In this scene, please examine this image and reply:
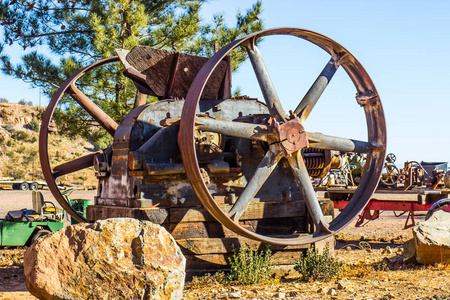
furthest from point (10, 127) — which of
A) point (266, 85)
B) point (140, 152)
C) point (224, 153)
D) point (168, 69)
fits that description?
point (266, 85)

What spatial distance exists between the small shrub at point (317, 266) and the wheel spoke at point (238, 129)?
1.41 m

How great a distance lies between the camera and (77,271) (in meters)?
4.43

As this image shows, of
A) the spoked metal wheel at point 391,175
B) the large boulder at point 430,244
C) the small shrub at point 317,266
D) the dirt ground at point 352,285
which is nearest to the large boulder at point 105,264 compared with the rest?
the dirt ground at point 352,285

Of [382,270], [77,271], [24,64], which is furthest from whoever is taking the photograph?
[24,64]

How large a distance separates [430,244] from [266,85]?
112 inches

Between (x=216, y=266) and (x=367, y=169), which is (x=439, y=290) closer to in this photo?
(x=367, y=169)

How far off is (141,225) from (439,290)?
3083 mm

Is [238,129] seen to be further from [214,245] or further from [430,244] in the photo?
[430,244]

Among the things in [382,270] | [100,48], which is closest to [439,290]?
[382,270]

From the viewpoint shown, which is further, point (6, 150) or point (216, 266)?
point (6, 150)

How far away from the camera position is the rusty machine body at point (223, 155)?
19.7ft

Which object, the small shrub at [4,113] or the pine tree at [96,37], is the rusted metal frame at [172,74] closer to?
the pine tree at [96,37]

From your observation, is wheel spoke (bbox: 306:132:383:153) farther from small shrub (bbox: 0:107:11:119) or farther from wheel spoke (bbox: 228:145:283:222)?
small shrub (bbox: 0:107:11:119)

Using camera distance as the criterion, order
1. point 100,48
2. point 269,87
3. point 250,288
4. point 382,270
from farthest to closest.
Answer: point 100,48 → point 382,270 → point 269,87 → point 250,288
